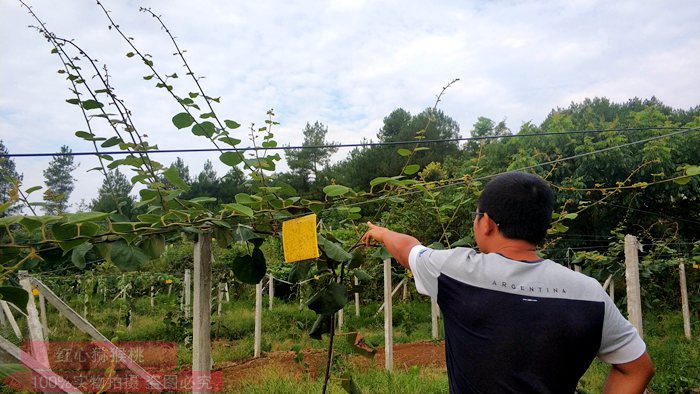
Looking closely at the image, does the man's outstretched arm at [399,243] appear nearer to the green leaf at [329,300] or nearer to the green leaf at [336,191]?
the green leaf at [336,191]

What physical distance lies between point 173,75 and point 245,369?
16.3 ft

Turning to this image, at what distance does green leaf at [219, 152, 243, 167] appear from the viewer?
5.23 feet

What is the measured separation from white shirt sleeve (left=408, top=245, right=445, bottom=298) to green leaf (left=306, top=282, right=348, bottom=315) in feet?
1.85

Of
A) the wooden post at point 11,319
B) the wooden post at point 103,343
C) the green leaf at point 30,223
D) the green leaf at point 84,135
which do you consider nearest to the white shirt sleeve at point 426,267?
the green leaf at point 30,223

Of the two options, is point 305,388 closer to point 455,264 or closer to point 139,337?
point 455,264

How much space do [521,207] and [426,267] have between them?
250mm

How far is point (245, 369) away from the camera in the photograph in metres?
5.89

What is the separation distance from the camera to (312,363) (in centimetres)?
583

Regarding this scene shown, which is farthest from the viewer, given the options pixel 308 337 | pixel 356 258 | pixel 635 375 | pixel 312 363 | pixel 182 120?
pixel 308 337

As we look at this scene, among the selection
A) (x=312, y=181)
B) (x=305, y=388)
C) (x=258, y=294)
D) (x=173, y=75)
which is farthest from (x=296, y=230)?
(x=312, y=181)

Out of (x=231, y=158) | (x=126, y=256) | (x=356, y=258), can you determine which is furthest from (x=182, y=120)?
(x=356, y=258)

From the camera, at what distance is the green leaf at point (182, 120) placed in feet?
4.95

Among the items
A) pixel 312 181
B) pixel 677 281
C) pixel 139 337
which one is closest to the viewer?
pixel 139 337

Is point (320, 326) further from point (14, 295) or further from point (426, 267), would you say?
point (14, 295)
